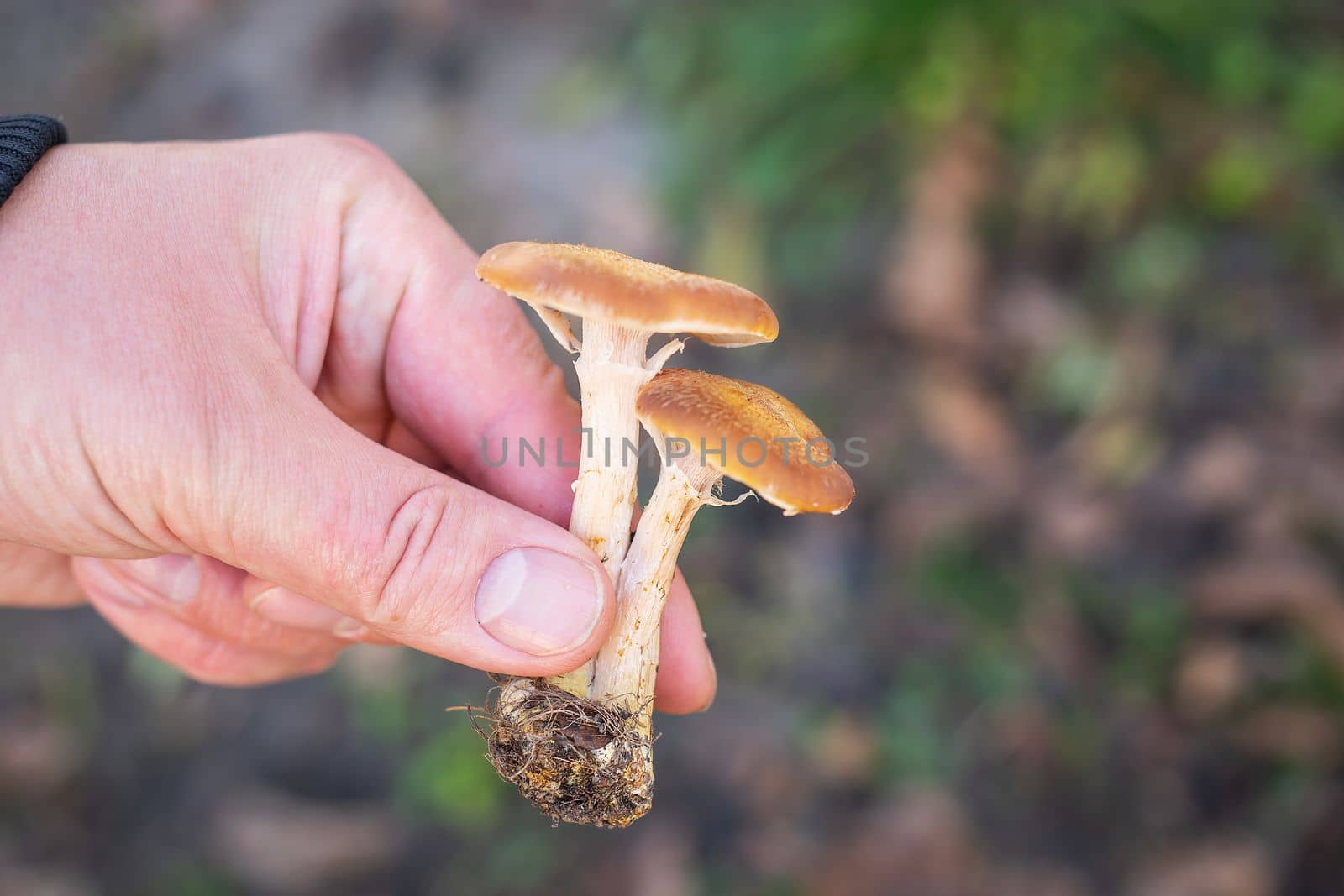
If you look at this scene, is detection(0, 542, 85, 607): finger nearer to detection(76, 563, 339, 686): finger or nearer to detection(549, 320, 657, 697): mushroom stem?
detection(76, 563, 339, 686): finger

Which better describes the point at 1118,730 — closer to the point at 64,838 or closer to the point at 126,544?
the point at 126,544

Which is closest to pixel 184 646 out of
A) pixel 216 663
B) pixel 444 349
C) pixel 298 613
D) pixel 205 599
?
pixel 216 663

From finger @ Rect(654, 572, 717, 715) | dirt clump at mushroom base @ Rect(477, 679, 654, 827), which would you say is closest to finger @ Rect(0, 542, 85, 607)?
dirt clump at mushroom base @ Rect(477, 679, 654, 827)

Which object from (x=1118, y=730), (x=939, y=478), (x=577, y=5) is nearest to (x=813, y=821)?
(x=1118, y=730)

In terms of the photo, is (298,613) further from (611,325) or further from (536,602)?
(611,325)

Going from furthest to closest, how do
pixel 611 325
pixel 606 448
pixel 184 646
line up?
1. pixel 184 646
2. pixel 606 448
3. pixel 611 325

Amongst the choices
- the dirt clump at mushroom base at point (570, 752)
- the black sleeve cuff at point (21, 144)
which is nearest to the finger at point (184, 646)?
the dirt clump at mushroom base at point (570, 752)

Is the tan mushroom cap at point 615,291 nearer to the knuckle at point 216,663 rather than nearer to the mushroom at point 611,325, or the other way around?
the mushroom at point 611,325
